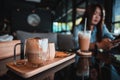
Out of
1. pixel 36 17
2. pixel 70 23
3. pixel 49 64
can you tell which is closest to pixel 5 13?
pixel 36 17

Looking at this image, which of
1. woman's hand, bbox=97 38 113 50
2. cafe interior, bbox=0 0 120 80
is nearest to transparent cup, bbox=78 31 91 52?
cafe interior, bbox=0 0 120 80

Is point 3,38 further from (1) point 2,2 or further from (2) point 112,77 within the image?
(1) point 2,2

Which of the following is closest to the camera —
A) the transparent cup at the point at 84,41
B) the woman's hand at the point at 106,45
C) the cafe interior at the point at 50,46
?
the cafe interior at the point at 50,46

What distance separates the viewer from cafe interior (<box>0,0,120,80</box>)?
0.73 metres

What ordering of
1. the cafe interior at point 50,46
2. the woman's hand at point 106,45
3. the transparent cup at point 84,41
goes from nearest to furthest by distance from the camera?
1. the cafe interior at point 50,46
2. the transparent cup at point 84,41
3. the woman's hand at point 106,45

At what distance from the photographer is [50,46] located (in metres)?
0.93

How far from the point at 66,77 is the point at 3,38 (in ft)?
2.40

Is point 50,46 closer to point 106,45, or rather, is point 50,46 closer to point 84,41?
point 84,41

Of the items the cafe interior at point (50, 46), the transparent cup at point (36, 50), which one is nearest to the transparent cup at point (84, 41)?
the cafe interior at point (50, 46)

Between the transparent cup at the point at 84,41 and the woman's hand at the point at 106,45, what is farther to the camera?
the woman's hand at the point at 106,45

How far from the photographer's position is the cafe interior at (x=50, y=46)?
725 millimetres

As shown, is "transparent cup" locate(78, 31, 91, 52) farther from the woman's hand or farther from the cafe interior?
the woman's hand

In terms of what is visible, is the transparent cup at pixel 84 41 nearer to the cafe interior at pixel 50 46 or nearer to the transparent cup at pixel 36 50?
the cafe interior at pixel 50 46

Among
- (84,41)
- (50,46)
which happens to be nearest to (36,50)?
(50,46)
